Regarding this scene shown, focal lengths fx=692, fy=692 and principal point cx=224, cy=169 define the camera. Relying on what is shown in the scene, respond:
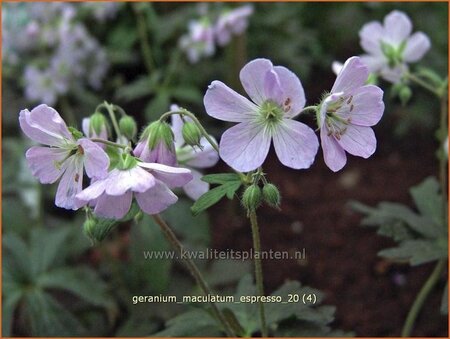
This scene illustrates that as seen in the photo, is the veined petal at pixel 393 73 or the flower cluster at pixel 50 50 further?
the flower cluster at pixel 50 50

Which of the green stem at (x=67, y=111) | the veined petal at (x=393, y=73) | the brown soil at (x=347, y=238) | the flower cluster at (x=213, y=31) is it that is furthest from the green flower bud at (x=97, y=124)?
the green stem at (x=67, y=111)

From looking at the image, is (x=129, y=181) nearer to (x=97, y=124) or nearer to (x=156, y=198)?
(x=156, y=198)

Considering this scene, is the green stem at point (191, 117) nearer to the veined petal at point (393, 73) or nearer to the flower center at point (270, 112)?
the flower center at point (270, 112)

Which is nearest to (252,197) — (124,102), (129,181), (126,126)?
(129,181)

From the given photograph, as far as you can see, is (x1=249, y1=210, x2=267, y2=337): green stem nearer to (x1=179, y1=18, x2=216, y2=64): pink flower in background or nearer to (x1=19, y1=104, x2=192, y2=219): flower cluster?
(x1=19, y1=104, x2=192, y2=219): flower cluster

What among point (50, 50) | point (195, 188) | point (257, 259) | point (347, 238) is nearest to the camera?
point (257, 259)

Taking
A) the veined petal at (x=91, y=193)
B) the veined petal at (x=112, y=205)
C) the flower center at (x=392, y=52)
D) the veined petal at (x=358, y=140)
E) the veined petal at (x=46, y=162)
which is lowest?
the veined petal at (x=112, y=205)

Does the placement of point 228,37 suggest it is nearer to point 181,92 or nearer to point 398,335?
point 181,92

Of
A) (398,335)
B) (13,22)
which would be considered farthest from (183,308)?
(13,22)
